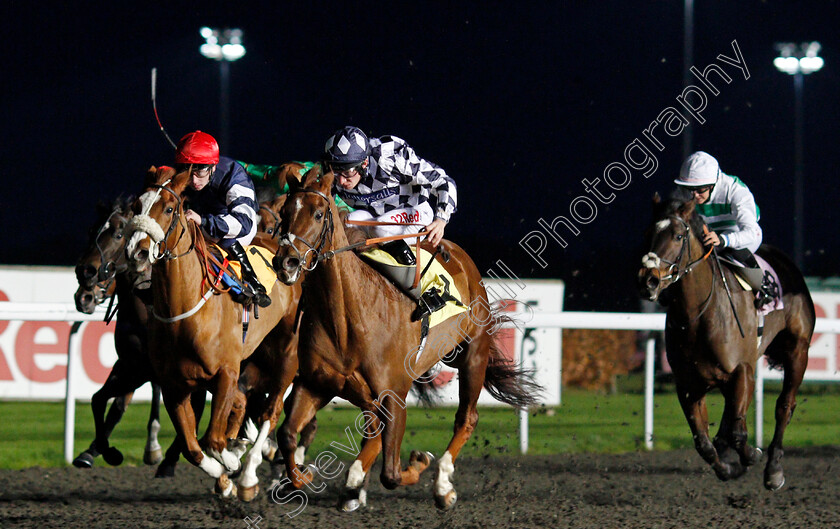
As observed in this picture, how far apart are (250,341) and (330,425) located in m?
3.75

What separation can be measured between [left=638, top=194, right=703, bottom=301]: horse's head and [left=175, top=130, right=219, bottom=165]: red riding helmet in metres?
2.02

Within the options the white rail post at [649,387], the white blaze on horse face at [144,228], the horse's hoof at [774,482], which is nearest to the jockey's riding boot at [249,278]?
the white blaze on horse face at [144,228]

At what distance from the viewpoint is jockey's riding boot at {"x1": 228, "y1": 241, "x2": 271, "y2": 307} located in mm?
4199

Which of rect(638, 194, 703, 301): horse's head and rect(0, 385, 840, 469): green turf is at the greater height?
rect(638, 194, 703, 301): horse's head

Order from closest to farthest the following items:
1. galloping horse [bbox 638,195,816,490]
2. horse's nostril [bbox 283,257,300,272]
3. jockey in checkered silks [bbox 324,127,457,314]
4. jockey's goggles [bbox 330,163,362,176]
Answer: horse's nostril [bbox 283,257,300,272] → jockey's goggles [bbox 330,163,362,176] → jockey in checkered silks [bbox 324,127,457,314] → galloping horse [bbox 638,195,816,490]

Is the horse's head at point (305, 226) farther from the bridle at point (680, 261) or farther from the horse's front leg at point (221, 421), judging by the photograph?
the bridle at point (680, 261)

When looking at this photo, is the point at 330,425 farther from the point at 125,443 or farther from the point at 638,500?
the point at 638,500

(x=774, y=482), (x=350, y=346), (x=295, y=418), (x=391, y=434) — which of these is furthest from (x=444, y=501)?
(x=774, y=482)

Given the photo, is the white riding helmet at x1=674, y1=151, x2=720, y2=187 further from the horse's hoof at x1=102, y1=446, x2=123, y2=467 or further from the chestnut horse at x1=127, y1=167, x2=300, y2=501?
the horse's hoof at x1=102, y1=446, x2=123, y2=467

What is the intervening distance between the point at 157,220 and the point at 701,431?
280 centimetres

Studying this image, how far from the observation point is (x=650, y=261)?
4402 mm

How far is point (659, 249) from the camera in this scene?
14.7ft

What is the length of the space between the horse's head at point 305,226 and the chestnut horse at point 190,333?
1.78 feet

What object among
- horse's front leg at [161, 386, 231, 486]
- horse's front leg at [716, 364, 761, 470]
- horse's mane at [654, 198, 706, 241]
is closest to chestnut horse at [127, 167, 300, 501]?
horse's front leg at [161, 386, 231, 486]
